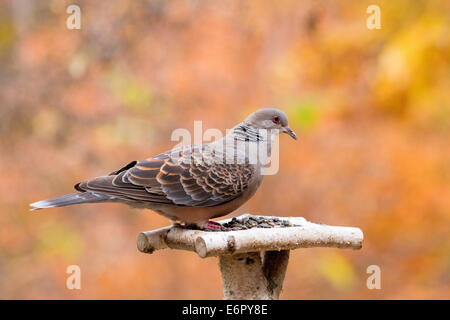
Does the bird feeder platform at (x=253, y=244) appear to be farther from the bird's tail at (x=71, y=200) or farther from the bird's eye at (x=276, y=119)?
the bird's eye at (x=276, y=119)

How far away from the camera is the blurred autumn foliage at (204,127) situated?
749 centimetres

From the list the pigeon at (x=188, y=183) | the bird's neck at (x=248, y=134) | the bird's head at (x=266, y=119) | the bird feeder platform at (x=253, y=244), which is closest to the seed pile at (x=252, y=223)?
the bird feeder platform at (x=253, y=244)

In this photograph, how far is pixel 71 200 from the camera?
11.7 ft

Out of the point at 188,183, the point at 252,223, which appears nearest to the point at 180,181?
the point at 188,183

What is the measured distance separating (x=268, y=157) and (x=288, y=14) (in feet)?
13.9

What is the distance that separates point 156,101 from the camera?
26.5 ft

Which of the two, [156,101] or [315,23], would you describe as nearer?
[315,23]

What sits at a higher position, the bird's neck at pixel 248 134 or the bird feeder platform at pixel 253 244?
the bird's neck at pixel 248 134

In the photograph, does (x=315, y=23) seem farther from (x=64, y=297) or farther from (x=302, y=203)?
(x=64, y=297)

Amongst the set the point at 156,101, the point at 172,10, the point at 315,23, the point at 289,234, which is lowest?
the point at 289,234

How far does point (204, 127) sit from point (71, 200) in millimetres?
4401

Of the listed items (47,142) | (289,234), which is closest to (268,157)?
(289,234)

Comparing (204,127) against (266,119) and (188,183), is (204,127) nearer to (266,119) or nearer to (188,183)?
(266,119)

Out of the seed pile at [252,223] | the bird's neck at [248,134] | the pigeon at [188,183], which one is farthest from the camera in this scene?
the bird's neck at [248,134]
